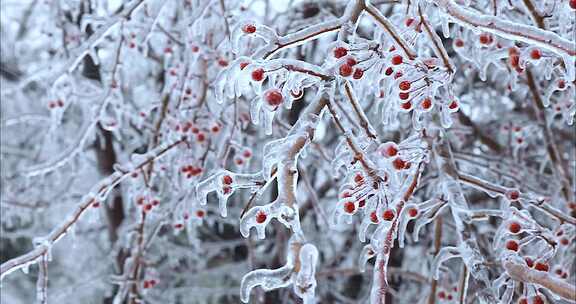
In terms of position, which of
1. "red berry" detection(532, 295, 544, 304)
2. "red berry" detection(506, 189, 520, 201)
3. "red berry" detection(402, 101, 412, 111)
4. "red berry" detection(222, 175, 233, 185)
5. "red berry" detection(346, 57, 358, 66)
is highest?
"red berry" detection(346, 57, 358, 66)

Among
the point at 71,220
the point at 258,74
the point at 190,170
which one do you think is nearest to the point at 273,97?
the point at 258,74

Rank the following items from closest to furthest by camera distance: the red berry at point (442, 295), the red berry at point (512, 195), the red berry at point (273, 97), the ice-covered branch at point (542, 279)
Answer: the ice-covered branch at point (542, 279) < the red berry at point (273, 97) < the red berry at point (512, 195) < the red berry at point (442, 295)

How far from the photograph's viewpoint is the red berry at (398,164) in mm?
1281

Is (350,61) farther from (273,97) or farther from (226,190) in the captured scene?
(226,190)

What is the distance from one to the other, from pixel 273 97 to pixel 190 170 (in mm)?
1036

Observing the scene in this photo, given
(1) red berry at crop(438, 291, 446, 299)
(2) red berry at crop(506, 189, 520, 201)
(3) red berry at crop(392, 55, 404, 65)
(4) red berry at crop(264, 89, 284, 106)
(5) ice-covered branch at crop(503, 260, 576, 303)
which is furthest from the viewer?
(1) red berry at crop(438, 291, 446, 299)

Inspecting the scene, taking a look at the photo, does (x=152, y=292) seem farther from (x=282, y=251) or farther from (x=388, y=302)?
(x=388, y=302)

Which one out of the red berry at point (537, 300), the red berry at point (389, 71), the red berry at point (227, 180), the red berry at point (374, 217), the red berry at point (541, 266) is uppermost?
the red berry at point (389, 71)

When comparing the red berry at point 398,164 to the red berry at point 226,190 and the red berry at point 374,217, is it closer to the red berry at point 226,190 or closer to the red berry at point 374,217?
the red berry at point 374,217

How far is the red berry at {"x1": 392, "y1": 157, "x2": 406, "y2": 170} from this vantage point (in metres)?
1.28

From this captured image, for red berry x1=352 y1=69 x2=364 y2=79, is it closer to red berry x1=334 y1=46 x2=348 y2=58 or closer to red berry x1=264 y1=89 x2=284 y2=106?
red berry x1=334 y1=46 x2=348 y2=58

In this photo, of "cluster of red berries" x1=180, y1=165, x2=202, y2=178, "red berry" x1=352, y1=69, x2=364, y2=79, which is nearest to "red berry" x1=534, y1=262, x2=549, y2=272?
"red berry" x1=352, y1=69, x2=364, y2=79

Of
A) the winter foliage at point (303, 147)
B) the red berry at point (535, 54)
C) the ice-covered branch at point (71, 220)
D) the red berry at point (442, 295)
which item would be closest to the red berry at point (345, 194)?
the winter foliage at point (303, 147)

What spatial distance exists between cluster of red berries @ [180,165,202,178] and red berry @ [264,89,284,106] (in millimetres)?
1024
